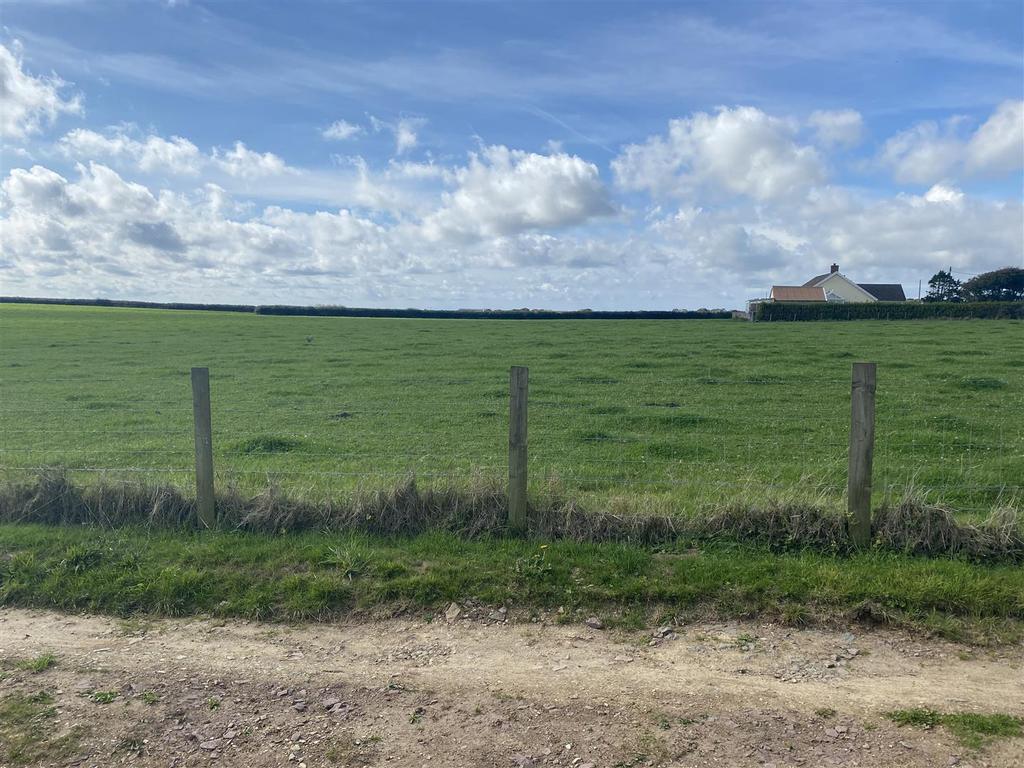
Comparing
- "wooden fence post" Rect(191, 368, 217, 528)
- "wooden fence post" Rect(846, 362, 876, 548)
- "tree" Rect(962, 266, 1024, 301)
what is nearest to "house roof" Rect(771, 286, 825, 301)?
"tree" Rect(962, 266, 1024, 301)

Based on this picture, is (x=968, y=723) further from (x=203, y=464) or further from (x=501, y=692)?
(x=203, y=464)

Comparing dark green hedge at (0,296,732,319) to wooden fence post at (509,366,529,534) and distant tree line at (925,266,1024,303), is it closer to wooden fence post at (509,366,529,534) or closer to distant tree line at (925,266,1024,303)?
distant tree line at (925,266,1024,303)

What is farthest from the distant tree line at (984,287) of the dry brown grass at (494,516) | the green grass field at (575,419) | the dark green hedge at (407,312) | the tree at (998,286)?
the dry brown grass at (494,516)

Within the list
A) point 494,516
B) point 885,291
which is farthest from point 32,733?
point 885,291

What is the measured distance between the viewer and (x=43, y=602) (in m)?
6.17

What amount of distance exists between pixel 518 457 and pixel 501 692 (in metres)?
2.85

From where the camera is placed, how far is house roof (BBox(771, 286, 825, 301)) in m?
92.8

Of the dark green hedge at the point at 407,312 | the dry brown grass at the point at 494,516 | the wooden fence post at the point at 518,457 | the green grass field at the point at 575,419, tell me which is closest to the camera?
the dry brown grass at the point at 494,516

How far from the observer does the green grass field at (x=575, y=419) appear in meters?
9.33

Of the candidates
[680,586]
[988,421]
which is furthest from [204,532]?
[988,421]

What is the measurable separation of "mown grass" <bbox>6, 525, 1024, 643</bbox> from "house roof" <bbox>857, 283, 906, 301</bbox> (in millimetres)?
109712

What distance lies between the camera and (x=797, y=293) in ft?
311

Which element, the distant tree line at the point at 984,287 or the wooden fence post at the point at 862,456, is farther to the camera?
the distant tree line at the point at 984,287

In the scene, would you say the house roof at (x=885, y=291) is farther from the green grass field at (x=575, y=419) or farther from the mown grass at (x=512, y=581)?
the mown grass at (x=512, y=581)
